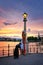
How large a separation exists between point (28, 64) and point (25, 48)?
634 centimetres

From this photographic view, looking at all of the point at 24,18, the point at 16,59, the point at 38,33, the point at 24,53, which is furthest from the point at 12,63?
the point at 38,33

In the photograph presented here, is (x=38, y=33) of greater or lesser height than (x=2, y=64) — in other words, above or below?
above

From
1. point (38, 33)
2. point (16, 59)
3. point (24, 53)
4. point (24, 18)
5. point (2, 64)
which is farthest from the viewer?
point (38, 33)

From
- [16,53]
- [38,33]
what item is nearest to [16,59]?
[16,53]

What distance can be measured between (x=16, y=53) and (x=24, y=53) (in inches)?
95.0

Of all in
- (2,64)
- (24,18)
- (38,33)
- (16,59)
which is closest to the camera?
(2,64)

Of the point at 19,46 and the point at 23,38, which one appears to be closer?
the point at 19,46

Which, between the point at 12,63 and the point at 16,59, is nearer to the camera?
the point at 12,63

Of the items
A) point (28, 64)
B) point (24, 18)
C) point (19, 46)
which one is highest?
point (24, 18)

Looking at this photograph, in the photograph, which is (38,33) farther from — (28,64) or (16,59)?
(28,64)

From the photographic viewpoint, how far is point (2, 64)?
51.0 feet

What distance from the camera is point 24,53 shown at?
69.4ft

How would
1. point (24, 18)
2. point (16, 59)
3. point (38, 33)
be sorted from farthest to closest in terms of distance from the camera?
point (38, 33) < point (24, 18) < point (16, 59)

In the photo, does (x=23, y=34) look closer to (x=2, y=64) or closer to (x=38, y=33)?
(x=38, y=33)
